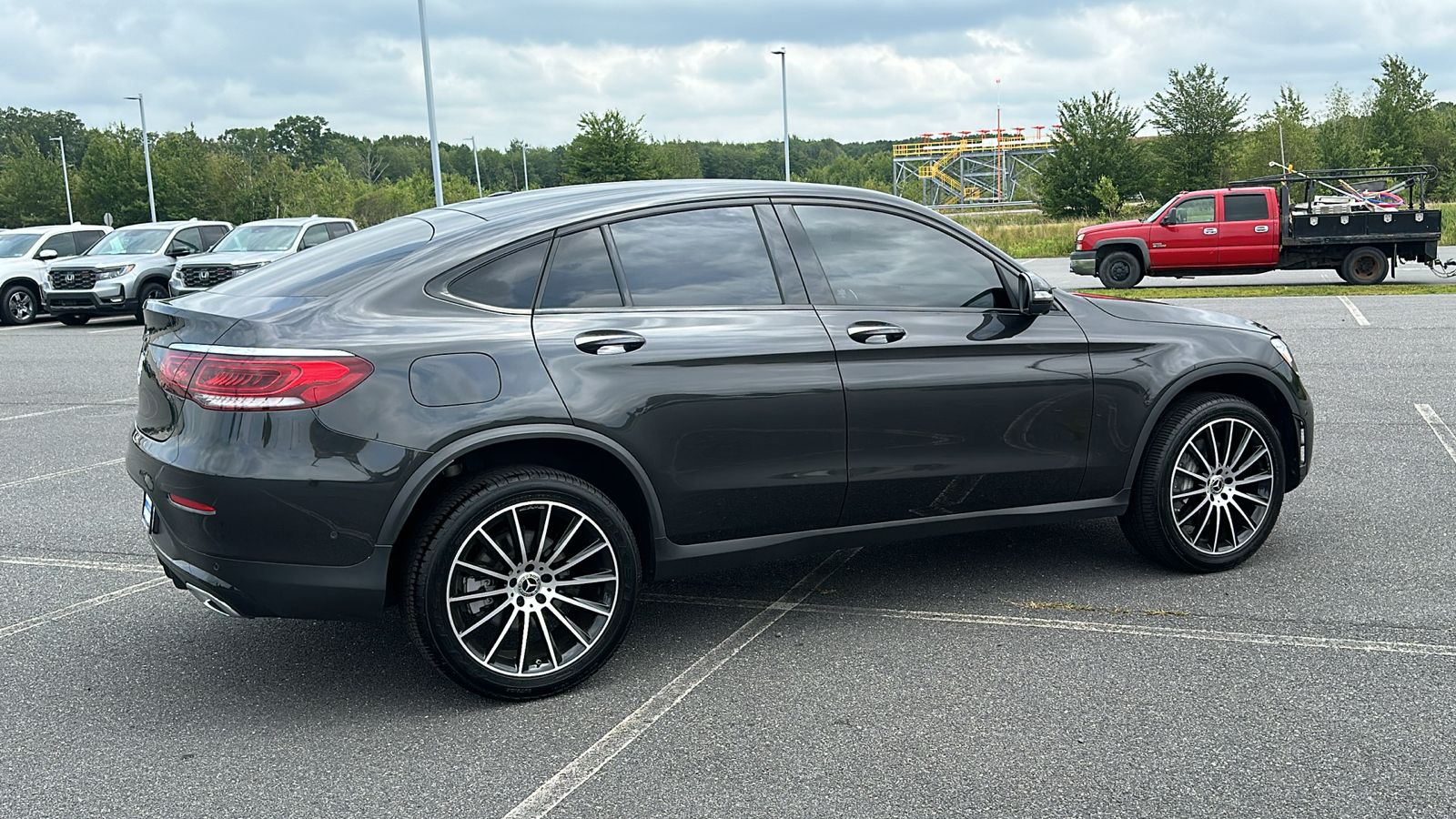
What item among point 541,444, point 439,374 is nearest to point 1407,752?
point 541,444

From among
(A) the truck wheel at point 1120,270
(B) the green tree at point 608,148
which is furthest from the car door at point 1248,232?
(B) the green tree at point 608,148

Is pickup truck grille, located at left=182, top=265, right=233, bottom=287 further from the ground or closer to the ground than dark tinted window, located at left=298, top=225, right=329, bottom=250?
closer to the ground

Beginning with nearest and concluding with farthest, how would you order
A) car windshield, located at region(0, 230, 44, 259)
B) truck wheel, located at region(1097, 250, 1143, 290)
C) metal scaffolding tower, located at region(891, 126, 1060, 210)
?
truck wheel, located at region(1097, 250, 1143, 290) → car windshield, located at region(0, 230, 44, 259) → metal scaffolding tower, located at region(891, 126, 1060, 210)

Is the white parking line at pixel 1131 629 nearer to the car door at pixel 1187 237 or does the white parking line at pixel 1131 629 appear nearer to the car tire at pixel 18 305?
the car door at pixel 1187 237

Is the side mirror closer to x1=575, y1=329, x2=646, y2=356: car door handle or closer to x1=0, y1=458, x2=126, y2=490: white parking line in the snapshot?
x1=575, y1=329, x2=646, y2=356: car door handle

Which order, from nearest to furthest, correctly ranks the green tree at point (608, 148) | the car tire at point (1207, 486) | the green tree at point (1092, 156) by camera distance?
the car tire at point (1207, 486)
the green tree at point (608, 148)
the green tree at point (1092, 156)

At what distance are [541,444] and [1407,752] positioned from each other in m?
2.74

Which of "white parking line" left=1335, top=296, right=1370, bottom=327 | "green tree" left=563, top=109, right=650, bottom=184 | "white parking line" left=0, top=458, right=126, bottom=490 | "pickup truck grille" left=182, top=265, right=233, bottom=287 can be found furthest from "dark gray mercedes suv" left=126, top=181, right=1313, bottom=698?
"green tree" left=563, top=109, right=650, bottom=184

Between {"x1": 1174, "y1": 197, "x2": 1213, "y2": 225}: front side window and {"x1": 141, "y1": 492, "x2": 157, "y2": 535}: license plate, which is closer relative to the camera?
{"x1": 141, "y1": 492, "x2": 157, "y2": 535}: license plate

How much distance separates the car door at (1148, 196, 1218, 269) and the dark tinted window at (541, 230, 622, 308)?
20.1m

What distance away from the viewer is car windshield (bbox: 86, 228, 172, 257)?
22.1 metres

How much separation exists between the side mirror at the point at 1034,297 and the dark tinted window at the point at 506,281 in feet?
6.24

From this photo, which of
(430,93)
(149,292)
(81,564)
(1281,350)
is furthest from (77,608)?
(430,93)

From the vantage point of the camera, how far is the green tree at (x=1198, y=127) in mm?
60344
